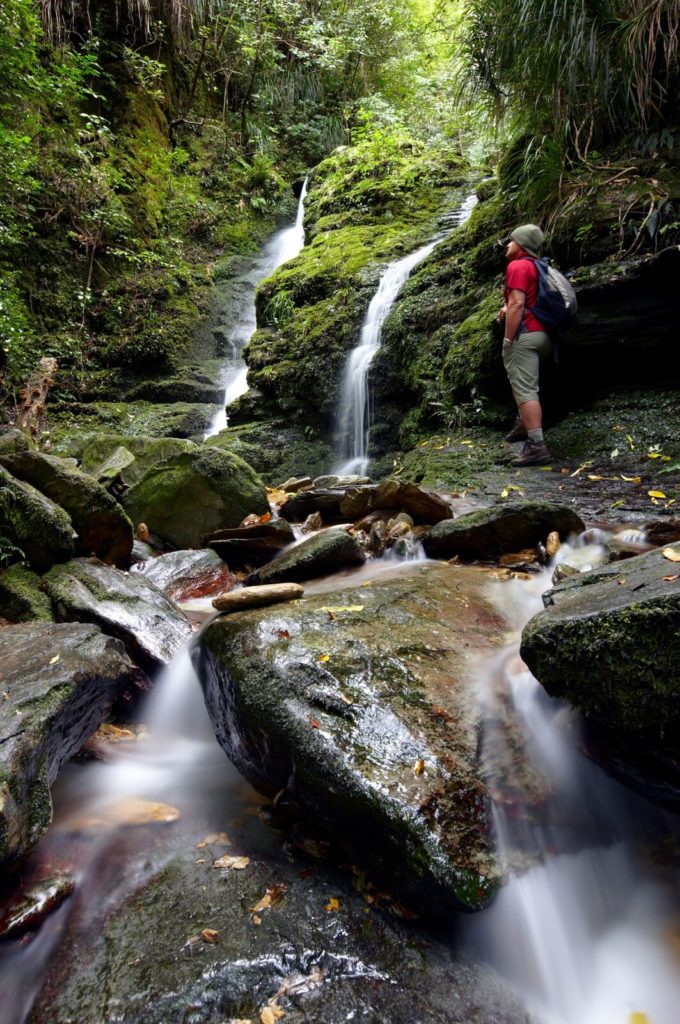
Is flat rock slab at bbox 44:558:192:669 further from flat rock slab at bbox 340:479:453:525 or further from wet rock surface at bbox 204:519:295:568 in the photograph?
flat rock slab at bbox 340:479:453:525

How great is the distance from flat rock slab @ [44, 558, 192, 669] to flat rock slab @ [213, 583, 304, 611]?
20.1 inches

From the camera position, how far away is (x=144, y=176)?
549 inches

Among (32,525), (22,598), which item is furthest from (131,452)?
(22,598)

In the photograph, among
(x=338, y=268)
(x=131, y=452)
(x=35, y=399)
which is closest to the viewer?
(x=131, y=452)

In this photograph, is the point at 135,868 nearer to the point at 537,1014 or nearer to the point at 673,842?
the point at 537,1014

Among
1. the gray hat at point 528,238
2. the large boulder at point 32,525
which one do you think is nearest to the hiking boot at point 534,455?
the gray hat at point 528,238

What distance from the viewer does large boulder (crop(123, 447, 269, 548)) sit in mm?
5453

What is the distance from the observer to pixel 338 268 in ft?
31.9

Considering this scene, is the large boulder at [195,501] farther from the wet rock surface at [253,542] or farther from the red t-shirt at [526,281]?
the red t-shirt at [526,281]

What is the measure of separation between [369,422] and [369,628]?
19.1ft

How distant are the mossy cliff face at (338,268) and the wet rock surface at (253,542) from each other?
4.18m

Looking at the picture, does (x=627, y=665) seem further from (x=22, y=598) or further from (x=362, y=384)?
(x=362, y=384)

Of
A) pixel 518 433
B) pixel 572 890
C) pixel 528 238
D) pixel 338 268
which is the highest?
pixel 338 268

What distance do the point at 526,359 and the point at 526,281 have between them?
732 mm
